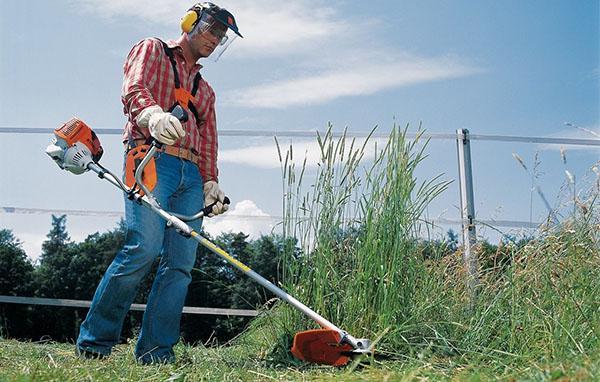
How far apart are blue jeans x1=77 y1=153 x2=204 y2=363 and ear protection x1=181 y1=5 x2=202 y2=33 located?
0.58m

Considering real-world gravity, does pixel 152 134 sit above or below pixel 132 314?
above

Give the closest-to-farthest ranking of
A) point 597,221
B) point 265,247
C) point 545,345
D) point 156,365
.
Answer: point 545,345 < point 156,365 < point 597,221 < point 265,247

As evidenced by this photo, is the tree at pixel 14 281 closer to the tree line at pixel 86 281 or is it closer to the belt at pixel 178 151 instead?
the tree line at pixel 86 281

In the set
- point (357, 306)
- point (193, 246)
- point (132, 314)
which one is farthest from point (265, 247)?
point (357, 306)

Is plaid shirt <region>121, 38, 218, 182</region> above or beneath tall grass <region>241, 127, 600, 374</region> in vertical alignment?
above

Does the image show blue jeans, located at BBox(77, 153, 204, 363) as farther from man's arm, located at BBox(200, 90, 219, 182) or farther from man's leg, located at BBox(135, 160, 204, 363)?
man's arm, located at BBox(200, 90, 219, 182)

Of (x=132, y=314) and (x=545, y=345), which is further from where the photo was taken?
(x=132, y=314)

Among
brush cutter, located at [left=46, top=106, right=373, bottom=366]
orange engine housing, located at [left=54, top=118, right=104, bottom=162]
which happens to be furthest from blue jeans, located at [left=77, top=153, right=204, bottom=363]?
orange engine housing, located at [left=54, top=118, right=104, bottom=162]

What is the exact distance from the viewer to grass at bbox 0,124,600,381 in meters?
2.68

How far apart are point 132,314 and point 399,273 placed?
2467 millimetres

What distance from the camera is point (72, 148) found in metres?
3.29

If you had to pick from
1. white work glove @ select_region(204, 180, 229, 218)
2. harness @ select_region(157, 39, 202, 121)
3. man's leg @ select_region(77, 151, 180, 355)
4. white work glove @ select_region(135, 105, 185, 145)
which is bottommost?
man's leg @ select_region(77, 151, 180, 355)

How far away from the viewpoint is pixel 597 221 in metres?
3.22

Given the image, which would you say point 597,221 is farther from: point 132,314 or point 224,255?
point 132,314
